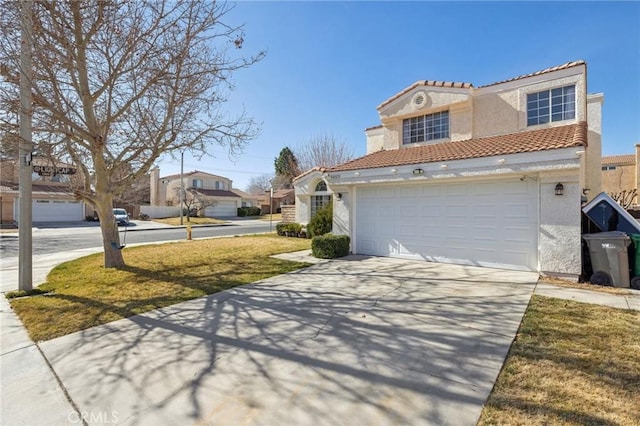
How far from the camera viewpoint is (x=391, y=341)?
4.27 metres

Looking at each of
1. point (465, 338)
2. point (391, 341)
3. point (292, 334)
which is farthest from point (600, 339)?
point (292, 334)

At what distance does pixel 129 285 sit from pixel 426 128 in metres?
12.3

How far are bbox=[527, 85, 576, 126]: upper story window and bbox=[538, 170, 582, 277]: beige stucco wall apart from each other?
452 centimetres

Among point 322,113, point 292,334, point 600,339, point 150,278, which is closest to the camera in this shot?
point 600,339

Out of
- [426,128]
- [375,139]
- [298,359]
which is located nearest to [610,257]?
[298,359]

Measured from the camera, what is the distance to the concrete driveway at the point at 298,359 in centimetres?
287

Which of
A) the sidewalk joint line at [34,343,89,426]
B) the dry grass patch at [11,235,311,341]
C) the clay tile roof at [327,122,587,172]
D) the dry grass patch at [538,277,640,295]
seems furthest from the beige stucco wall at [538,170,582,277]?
the sidewalk joint line at [34,343,89,426]

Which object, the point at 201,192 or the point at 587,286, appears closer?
the point at 587,286

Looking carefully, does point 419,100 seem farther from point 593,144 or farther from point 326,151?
point 326,151

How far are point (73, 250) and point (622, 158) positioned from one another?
50621 mm

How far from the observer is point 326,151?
124 ft

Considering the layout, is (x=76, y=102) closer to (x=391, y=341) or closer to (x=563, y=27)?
(x=391, y=341)

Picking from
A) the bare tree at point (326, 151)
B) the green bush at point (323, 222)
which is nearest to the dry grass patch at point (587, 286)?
the green bush at point (323, 222)

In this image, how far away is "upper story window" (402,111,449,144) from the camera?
→ 42.0ft
